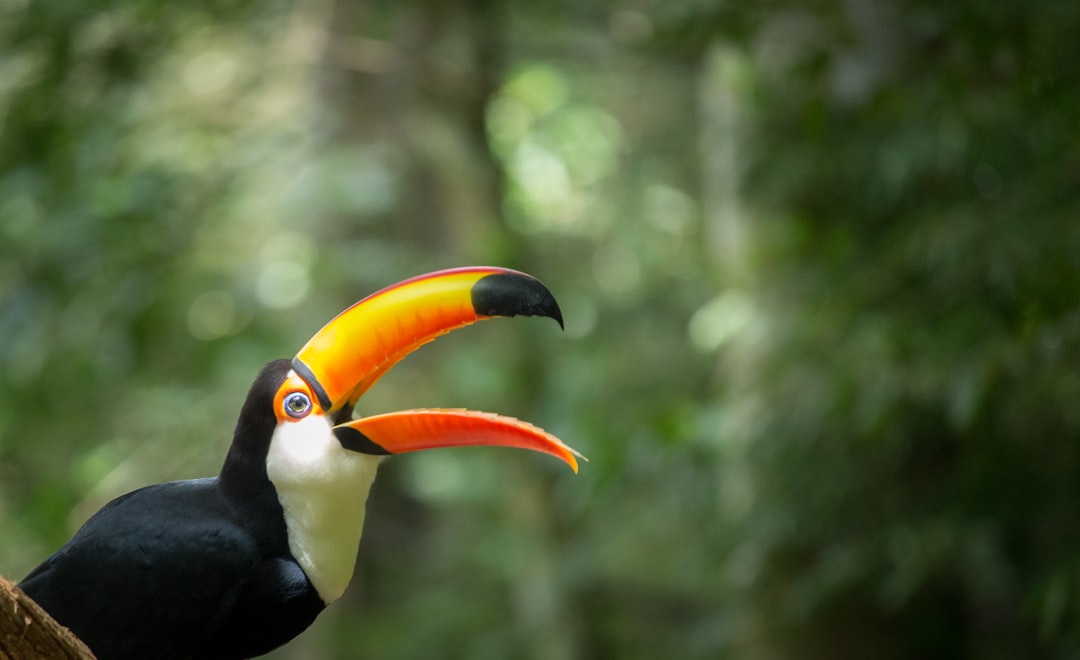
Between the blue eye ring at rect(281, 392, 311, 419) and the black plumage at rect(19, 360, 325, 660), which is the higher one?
the blue eye ring at rect(281, 392, 311, 419)

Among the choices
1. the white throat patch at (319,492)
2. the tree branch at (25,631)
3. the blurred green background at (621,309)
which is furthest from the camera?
the blurred green background at (621,309)

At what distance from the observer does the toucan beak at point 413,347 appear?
237 cm

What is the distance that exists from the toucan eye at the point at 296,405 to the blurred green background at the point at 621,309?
185 cm

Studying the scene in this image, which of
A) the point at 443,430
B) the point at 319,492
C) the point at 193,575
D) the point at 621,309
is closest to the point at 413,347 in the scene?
the point at 443,430

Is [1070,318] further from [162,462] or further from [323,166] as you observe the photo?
[162,462]

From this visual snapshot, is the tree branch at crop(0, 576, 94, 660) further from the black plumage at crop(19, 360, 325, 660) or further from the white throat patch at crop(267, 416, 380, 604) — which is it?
the white throat patch at crop(267, 416, 380, 604)

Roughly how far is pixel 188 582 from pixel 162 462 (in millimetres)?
3104

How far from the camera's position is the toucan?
95.0 inches

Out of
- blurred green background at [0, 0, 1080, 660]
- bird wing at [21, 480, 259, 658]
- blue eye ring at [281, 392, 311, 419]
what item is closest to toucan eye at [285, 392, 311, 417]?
blue eye ring at [281, 392, 311, 419]

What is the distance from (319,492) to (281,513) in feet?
0.41

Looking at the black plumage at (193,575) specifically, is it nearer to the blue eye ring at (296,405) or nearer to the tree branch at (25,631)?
the blue eye ring at (296,405)

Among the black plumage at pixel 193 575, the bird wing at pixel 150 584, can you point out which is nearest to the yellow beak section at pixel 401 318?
the black plumage at pixel 193 575

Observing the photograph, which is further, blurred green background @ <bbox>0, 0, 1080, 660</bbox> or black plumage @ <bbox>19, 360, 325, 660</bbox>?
blurred green background @ <bbox>0, 0, 1080, 660</bbox>

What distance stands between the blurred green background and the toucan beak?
1576 mm
